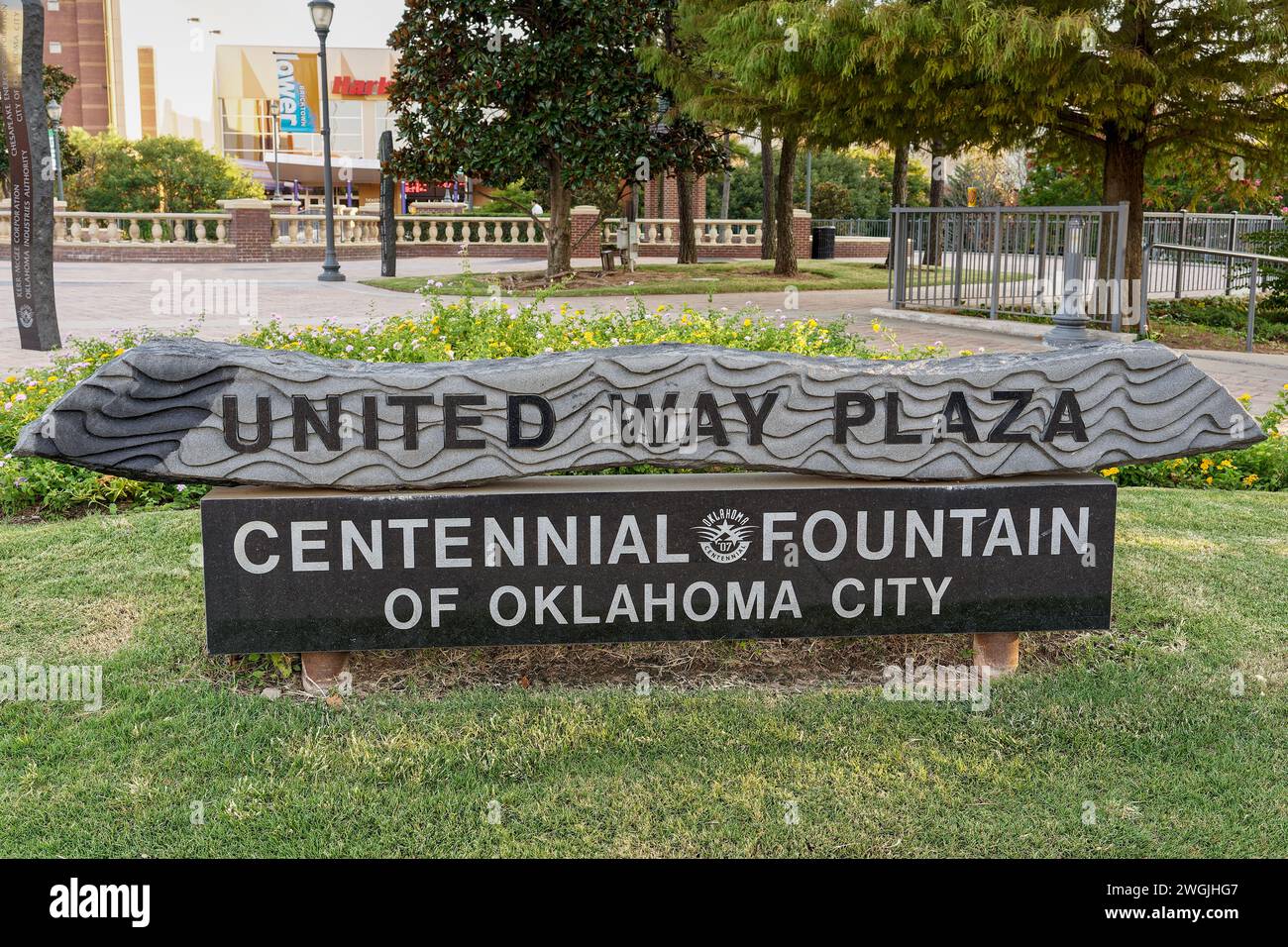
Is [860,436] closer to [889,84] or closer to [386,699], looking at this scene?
[386,699]

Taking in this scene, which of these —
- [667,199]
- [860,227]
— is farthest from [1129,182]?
[860,227]

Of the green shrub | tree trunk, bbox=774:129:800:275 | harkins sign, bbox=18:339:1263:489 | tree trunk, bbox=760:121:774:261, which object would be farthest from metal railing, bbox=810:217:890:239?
harkins sign, bbox=18:339:1263:489

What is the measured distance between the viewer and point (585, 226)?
1300 inches

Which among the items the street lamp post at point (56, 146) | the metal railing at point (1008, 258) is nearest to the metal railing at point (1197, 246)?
the metal railing at point (1008, 258)

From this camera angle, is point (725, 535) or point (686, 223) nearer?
point (725, 535)

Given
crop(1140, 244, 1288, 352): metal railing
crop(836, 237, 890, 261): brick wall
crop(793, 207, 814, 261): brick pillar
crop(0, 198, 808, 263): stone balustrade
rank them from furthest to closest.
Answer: crop(836, 237, 890, 261): brick wall, crop(793, 207, 814, 261): brick pillar, crop(0, 198, 808, 263): stone balustrade, crop(1140, 244, 1288, 352): metal railing

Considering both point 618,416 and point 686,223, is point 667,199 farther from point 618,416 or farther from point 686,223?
point 618,416

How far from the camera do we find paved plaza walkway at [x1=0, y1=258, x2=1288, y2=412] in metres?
12.9

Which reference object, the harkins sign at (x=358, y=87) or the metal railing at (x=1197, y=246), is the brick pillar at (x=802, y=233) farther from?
the harkins sign at (x=358, y=87)

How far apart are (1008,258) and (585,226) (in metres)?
18.3

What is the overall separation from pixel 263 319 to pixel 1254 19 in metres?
12.0

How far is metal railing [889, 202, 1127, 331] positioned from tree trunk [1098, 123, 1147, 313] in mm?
409

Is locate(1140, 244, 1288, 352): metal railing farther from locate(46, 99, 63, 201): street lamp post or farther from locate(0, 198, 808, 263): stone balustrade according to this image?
locate(46, 99, 63, 201): street lamp post

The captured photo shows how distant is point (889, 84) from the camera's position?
47.0 ft
